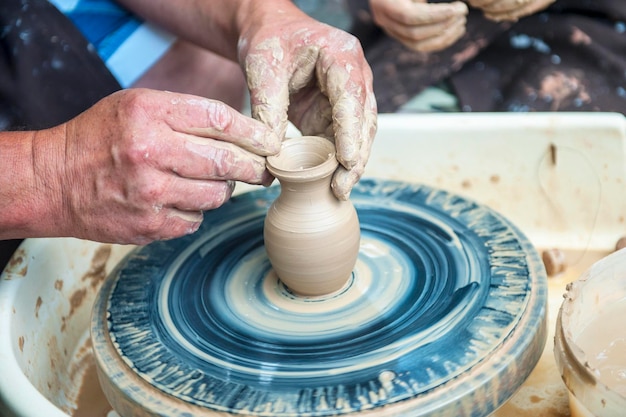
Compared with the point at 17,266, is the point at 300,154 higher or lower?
higher

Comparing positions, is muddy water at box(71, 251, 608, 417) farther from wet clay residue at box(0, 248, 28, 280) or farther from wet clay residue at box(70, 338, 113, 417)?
wet clay residue at box(0, 248, 28, 280)

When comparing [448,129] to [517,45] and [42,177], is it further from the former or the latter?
[42,177]

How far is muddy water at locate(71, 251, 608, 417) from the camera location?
1315 mm

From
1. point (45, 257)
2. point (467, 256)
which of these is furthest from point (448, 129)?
point (45, 257)

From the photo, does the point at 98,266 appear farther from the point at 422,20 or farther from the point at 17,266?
the point at 422,20

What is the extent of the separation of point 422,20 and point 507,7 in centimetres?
23

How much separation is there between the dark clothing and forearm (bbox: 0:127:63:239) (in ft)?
4.37

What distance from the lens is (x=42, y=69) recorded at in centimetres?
176

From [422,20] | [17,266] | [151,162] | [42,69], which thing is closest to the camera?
[151,162]

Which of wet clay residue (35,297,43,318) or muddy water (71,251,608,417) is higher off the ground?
wet clay residue (35,297,43,318)

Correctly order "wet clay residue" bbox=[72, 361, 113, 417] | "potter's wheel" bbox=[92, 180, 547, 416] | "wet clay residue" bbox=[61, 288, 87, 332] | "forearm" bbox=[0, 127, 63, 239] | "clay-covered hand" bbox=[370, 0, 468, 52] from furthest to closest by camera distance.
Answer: "clay-covered hand" bbox=[370, 0, 468, 52] → "wet clay residue" bbox=[61, 288, 87, 332] → "wet clay residue" bbox=[72, 361, 113, 417] → "forearm" bbox=[0, 127, 63, 239] → "potter's wheel" bbox=[92, 180, 547, 416]

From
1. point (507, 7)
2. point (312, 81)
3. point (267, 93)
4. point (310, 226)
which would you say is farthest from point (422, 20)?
point (310, 226)

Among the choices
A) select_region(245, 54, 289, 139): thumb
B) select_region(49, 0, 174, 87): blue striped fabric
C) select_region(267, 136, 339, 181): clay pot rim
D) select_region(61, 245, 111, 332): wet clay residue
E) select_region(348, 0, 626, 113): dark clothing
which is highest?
select_region(245, 54, 289, 139): thumb

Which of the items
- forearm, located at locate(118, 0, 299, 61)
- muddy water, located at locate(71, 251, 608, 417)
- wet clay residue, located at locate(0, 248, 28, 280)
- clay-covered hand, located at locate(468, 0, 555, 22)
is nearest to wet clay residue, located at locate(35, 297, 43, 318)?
wet clay residue, located at locate(0, 248, 28, 280)
